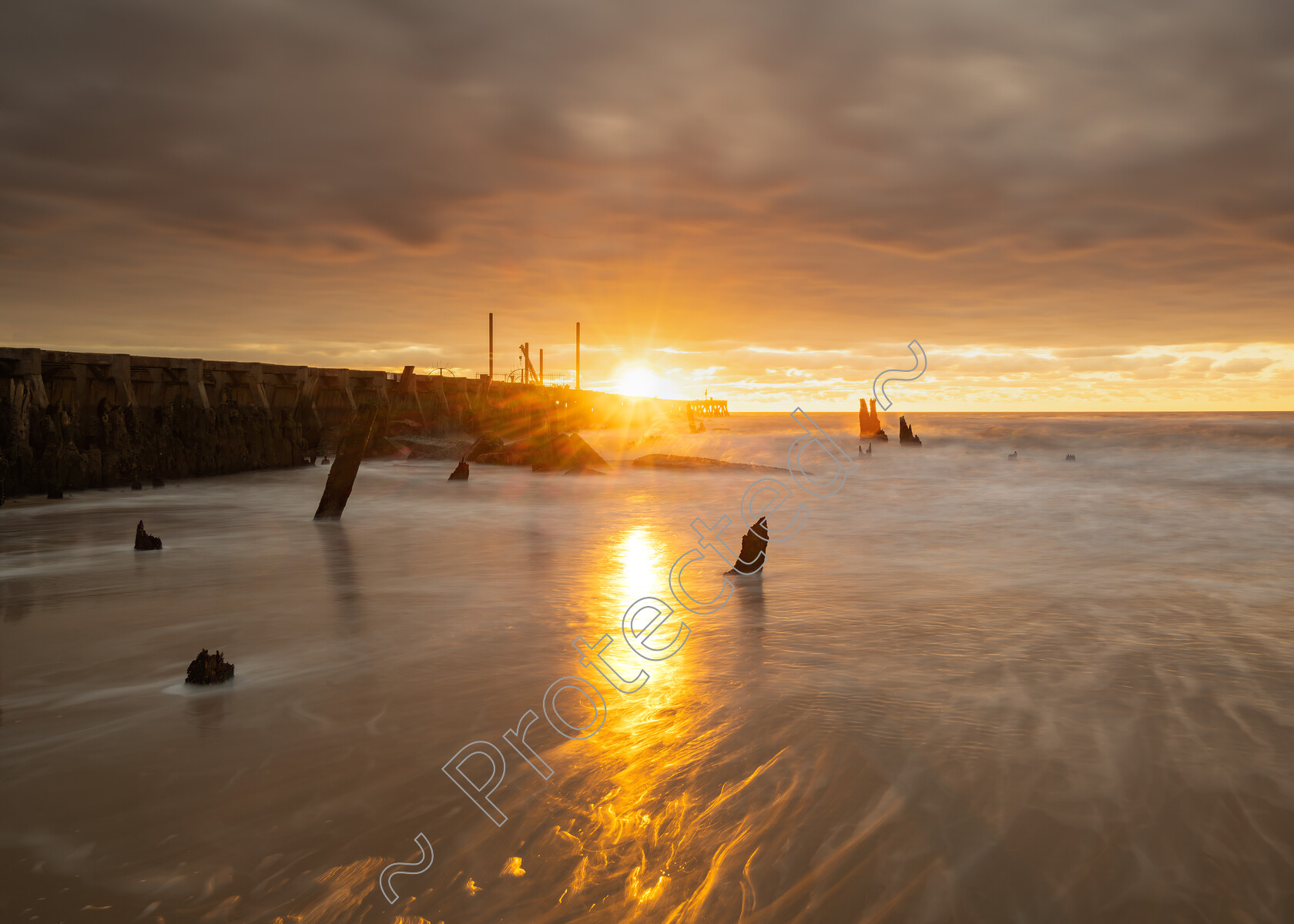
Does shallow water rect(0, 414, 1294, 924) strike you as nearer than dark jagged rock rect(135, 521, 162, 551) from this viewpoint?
Yes

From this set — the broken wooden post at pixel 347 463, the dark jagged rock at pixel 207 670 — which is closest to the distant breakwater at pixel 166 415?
the broken wooden post at pixel 347 463

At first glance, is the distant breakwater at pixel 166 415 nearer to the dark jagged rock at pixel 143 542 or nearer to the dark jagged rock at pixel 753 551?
the dark jagged rock at pixel 143 542

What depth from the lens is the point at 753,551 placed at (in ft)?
28.9

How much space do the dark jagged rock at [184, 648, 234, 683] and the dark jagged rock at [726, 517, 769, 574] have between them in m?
5.60

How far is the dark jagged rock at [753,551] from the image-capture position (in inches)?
346

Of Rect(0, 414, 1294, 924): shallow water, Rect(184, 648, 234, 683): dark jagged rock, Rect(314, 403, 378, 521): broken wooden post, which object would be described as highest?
Rect(314, 403, 378, 521): broken wooden post

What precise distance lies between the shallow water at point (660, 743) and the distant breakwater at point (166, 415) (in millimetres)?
Answer: 7484

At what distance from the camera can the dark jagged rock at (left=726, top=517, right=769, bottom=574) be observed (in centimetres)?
880

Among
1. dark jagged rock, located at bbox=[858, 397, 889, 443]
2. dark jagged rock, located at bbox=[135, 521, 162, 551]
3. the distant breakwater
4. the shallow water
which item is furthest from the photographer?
dark jagged rock, located at bbox=[858, 397, 889, 443]

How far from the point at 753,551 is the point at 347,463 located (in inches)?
332

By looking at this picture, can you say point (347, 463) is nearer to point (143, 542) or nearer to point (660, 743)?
point (143, 542)

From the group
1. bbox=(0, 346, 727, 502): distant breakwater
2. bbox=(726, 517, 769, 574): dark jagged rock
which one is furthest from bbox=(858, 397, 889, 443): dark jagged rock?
bbox=(726, 517, 769, 574): dark jagged rock

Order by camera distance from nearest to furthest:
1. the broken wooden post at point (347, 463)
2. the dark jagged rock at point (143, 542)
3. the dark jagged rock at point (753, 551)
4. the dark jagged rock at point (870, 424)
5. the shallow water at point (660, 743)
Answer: the shallow water at point (660, 743)
the dark jagged rock at point (753, 551)
the dark jagged rock at point (143, 542)
the broken wooden post at point (347, 463)
the dark jagged rock at point (870, 424)

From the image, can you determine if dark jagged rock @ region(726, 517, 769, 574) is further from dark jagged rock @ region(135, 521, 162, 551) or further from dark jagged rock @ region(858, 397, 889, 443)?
dark jagged rock @ region(858, 397, 889, 443)
